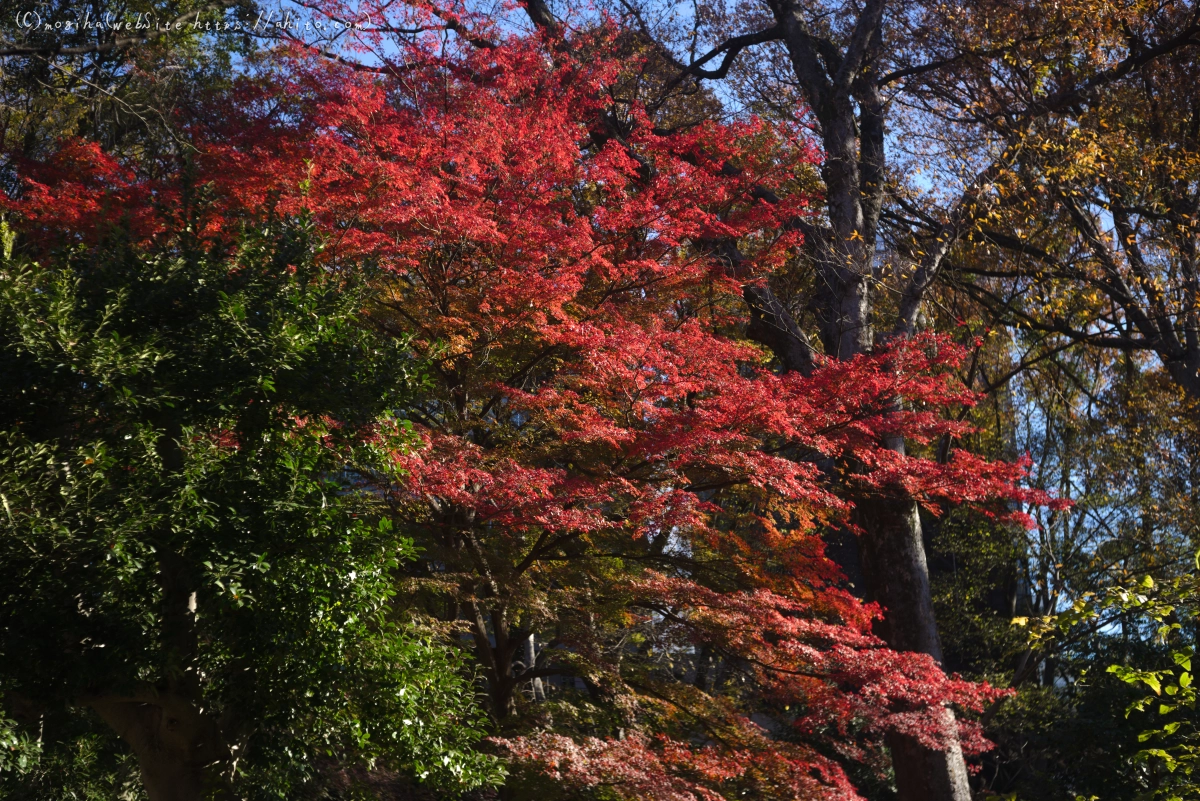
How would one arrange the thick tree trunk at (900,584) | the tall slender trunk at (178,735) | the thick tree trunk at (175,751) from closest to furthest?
the tall slender trunk at (178,735) < the thick tree trunk at (175,751) < the thick tree trunk at (900,584)

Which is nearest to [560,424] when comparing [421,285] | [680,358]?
[680,358]

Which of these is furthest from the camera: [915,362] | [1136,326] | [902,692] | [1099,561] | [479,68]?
[1099,561]

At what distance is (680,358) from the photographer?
771 centimetres

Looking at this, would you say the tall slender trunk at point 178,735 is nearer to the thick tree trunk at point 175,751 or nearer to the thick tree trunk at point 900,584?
the thick tree trunk at point 175,751

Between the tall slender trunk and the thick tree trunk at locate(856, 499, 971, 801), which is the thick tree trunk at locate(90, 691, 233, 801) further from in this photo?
the thick tree trunk at locate(856, 499, 971, 801)

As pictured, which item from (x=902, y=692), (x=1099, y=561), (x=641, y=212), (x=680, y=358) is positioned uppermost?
(x=641, y=212)

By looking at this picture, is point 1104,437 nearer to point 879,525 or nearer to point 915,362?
point 879,525

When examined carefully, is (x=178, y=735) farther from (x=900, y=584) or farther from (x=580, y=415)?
(x=900, y=584)

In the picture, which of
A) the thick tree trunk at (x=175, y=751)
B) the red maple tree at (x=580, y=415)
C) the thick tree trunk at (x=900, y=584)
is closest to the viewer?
the thick tree trunk at (x=175, y=751)

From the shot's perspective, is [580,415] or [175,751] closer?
[175,751]

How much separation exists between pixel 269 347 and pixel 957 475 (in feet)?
20.1

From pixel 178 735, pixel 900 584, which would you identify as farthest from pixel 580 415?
pixel 900 584

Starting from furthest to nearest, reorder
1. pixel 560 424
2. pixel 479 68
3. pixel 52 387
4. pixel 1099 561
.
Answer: pixel 1099 561
pixel 479 68
pixel 560 424
pixel 52 387

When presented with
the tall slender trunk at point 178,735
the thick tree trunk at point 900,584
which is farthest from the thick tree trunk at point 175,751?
the thick tree trunk at point 900,584
